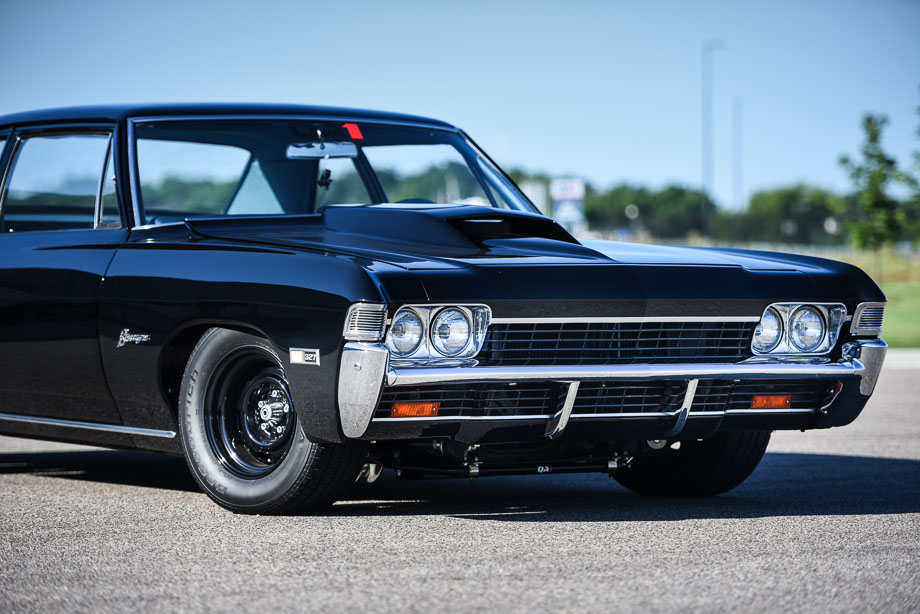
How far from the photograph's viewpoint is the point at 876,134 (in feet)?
109

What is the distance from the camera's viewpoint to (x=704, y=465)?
589 cm

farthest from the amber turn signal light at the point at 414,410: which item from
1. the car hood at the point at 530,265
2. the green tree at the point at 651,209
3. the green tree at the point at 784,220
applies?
the green tree at the point at 651,209

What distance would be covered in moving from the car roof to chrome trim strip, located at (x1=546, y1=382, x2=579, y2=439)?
2.29 metres

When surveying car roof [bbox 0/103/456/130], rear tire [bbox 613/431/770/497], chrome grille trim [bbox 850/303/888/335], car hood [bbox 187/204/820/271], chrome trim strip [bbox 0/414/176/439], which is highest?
car roof [bbox 0/103/456/130]

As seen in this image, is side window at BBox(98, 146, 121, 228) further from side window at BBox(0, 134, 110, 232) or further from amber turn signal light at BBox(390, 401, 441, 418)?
amber turn signal light at BBox(390, 401, 441, 418)

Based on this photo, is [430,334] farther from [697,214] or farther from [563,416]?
[697,214]

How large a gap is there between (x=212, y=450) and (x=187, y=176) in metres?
2.18

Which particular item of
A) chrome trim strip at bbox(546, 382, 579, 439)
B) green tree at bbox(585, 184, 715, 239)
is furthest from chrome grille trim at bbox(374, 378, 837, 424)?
green tree at bbox(585, 184, 715, 239)

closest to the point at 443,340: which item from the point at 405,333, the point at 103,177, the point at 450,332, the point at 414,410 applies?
the point at 450,332

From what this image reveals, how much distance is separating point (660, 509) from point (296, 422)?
5.05 ft

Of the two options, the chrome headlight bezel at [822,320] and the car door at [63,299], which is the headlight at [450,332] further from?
the car door at [63,299]

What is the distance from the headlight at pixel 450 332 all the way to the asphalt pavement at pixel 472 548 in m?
0.64

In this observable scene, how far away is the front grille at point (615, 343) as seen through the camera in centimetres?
471

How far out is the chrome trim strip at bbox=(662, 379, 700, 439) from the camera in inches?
195
